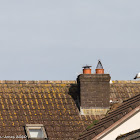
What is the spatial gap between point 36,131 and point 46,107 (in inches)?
65.5

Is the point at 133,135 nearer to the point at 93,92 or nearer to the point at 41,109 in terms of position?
the point at 41,109

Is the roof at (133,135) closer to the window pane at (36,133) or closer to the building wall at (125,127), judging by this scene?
the building wall at (125,127)

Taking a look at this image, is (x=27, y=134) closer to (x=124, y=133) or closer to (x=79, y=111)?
(x=79, y=111)

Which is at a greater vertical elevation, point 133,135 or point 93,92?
point 93,92

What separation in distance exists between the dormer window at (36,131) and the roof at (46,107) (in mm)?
207

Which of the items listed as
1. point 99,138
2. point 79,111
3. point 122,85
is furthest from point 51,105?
point 99,138

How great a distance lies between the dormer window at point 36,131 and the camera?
31.3 metres

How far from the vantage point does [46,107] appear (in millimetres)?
32875

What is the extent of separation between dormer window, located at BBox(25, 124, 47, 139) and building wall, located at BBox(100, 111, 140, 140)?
593 centimetres

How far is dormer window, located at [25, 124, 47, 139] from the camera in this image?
31344mm

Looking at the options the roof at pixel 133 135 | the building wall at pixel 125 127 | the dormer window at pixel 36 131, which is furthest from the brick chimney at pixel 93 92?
the roof at pixel 133 135

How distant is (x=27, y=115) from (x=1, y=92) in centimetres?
212

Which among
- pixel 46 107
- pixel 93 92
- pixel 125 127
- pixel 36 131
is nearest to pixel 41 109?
pixel 46 107

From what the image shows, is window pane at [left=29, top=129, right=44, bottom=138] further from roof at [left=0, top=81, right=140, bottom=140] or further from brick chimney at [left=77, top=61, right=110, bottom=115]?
brick chimney at [left=77, top=61, right=110, bottom=115]
